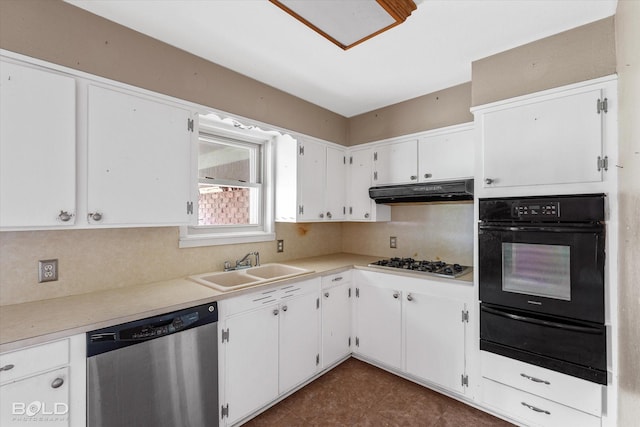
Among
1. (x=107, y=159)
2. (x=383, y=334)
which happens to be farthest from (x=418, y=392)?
(x=107, y=159)

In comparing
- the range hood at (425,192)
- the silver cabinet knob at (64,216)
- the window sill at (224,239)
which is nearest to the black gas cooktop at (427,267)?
the range hood at (425,192)

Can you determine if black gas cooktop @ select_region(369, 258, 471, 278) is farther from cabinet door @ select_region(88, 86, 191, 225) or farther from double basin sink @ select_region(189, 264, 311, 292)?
cabinet door @ select_region(88, 86, 191, 225)

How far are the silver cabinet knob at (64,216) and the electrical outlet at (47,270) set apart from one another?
0.38 m

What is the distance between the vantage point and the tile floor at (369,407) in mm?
2002

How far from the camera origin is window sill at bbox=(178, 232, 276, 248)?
2224 mm

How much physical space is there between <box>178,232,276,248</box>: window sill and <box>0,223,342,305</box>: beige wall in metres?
0.05

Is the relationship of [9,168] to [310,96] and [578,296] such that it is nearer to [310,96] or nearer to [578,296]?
[310,96]

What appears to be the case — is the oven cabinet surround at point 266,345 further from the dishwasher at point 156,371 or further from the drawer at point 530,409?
the drawer at point 530,409

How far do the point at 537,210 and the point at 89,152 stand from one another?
2672 mm

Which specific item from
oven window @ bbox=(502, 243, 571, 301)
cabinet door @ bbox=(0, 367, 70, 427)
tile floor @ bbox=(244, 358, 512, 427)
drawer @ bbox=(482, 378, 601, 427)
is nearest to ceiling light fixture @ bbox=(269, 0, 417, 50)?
oven window @ bbox=(502, 243, 571, 301)

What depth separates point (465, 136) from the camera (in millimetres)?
2430

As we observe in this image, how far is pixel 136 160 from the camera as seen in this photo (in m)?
1.71

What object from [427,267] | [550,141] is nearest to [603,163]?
[550,141]

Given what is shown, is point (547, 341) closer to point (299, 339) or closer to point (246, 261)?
point (299, 339)
